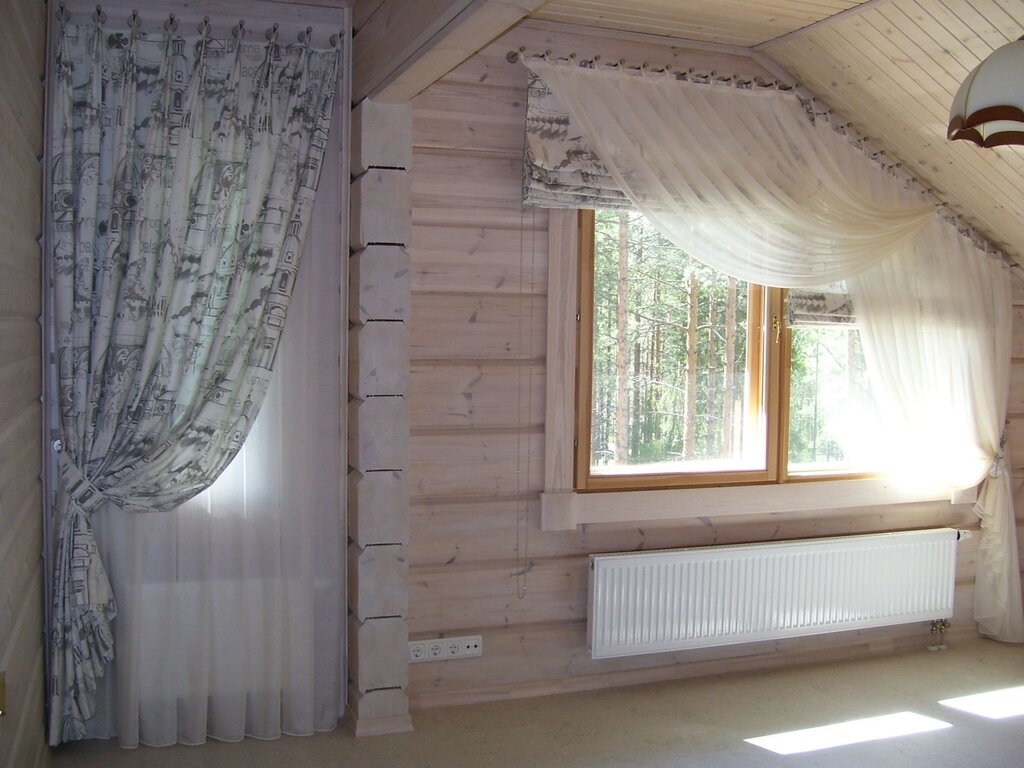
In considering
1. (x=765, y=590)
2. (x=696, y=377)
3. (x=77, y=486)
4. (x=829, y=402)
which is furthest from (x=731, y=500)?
(x=77, y=486)

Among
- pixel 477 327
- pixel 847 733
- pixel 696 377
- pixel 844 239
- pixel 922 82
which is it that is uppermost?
pixel 922 82

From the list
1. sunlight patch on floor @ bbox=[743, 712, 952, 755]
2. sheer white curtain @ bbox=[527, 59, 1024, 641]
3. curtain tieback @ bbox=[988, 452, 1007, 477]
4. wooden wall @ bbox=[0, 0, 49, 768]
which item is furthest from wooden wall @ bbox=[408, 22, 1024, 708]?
curtain tieback @ bbox=[988, 452, 1007, 477]

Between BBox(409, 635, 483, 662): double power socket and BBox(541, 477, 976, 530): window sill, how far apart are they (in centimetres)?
50

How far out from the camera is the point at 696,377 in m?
4.09

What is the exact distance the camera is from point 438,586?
145 inches

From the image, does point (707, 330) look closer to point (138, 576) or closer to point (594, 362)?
point (594, 362)

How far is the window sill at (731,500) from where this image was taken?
3.76 m

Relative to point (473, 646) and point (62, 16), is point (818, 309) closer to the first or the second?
point (473, 646)

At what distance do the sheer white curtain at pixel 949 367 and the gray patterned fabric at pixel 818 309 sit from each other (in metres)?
0.06

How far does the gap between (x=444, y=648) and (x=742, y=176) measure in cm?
207

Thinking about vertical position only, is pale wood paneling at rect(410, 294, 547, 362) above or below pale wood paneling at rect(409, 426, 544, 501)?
above

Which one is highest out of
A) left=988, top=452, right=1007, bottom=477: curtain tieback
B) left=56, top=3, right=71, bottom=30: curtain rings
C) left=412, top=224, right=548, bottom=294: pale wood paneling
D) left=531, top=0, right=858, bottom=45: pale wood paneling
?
left=531, top=0, right=858, bottom=45: pale wood paneling

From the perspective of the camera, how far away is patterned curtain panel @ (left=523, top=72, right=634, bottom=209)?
11.8 feet

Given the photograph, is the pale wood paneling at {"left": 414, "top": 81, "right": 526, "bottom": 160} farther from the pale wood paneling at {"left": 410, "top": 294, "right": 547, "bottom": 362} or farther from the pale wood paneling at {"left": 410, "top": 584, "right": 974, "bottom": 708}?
the pale wood paneling at {"left": 410, "top": 584, "right": 974, "bottom": 708}
